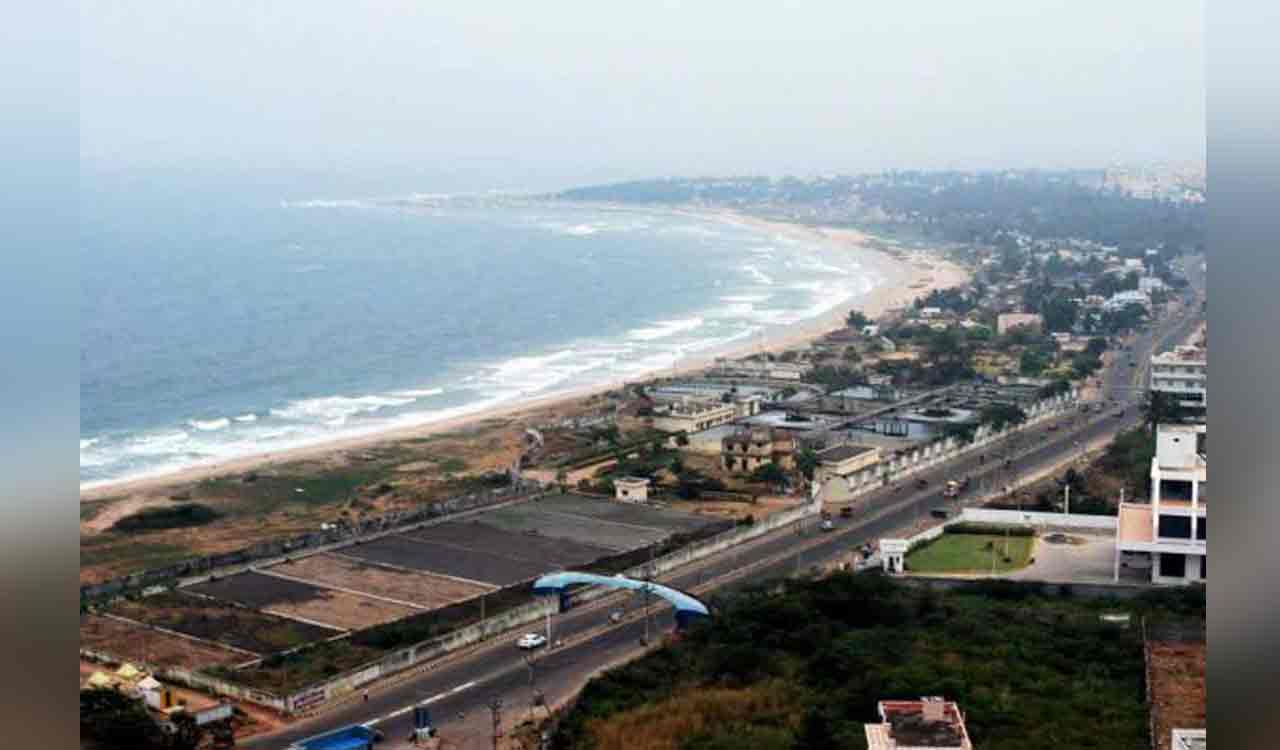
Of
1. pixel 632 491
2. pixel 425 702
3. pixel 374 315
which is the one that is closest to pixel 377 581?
pixel 425 702

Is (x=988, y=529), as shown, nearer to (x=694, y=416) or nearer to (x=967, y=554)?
(x=967, y=554)

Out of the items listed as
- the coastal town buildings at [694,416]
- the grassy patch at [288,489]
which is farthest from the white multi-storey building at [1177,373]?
the grassy patch at [288,489]

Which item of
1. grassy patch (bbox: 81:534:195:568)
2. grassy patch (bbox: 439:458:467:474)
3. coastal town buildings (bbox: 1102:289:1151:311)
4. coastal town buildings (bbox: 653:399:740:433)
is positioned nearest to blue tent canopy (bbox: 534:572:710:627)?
grassy patch (bbox: 81:534:195:568)

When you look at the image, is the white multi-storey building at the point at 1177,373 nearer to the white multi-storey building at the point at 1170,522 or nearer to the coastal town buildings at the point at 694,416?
the coastal town buildings at the point at 694,416

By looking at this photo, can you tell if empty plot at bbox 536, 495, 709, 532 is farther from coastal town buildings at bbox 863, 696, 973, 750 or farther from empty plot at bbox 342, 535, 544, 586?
coastal town buildings at bbox 863, 696, 973, 750

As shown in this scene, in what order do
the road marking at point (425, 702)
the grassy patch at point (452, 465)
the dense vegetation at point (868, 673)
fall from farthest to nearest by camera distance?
the grassy patch at point (452, 465)
the road marking at point (425, 702)
the dense vegetation at point (868, 673)
